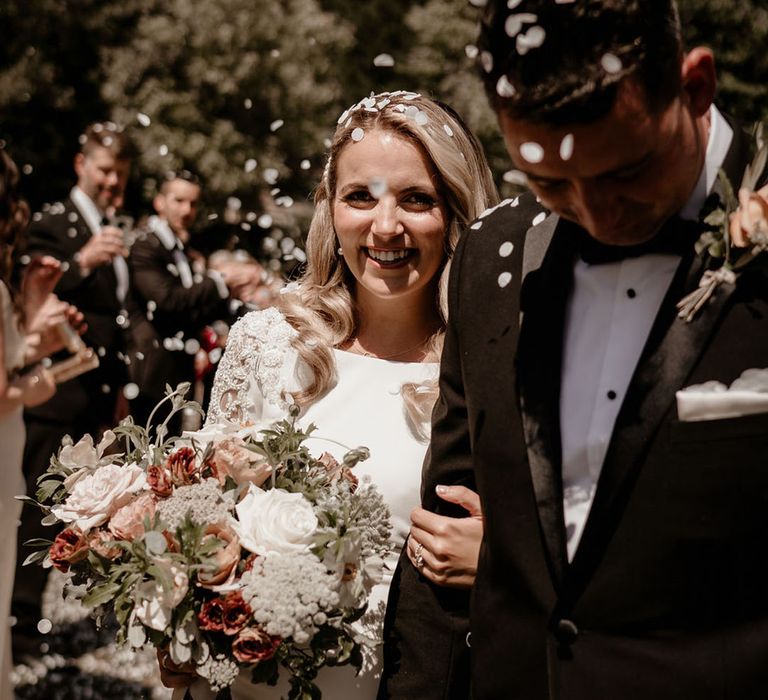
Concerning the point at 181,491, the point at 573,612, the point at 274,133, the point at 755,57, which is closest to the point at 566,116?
the point at 573,612

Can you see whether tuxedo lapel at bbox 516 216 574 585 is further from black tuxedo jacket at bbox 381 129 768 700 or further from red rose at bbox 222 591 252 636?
red rose at bbox 222 591 252 636

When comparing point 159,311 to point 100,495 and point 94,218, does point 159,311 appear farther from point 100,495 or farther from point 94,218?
point 100,495

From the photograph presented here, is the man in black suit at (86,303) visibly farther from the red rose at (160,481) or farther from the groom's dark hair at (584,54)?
the groom's dark hair at (584,54)

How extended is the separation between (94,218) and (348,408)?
4.47 meters

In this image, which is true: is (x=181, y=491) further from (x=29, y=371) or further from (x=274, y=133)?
(x=274, y=133)

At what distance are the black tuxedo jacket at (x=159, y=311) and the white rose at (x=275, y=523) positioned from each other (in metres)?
5.10

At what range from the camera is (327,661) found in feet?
7.43

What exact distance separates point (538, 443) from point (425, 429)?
1014mm

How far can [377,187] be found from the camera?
9.48 feet

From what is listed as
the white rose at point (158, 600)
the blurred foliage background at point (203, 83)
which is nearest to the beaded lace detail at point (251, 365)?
the white rose at point (158, 600)

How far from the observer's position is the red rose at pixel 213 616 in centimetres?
214

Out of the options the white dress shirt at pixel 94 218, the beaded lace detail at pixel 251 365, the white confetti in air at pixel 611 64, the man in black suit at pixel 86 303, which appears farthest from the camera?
the white dress shirt at pixel 94 218

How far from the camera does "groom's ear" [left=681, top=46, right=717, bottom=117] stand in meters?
1.69

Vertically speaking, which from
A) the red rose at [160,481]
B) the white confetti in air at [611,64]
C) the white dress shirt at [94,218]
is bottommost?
the white dress shirt at [94,218]
